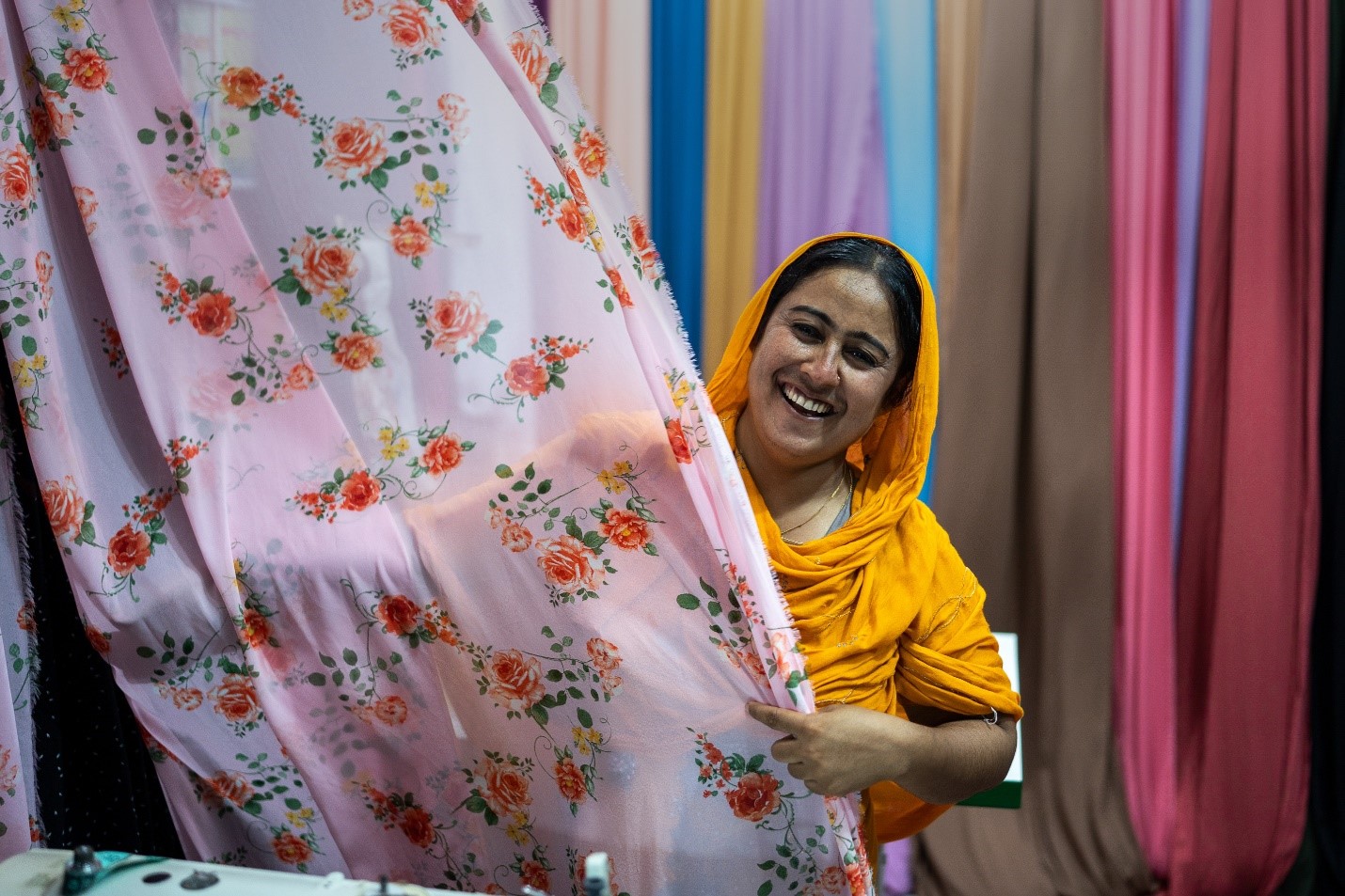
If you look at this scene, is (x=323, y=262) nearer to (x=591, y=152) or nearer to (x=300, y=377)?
(x=300, y=377)

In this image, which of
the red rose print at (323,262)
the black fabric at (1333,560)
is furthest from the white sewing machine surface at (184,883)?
the black fabric at (1333,560)

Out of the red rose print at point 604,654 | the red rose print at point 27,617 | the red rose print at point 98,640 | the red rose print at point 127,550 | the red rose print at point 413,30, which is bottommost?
the red rose print at point 604,654

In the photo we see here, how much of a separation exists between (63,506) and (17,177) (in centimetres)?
32

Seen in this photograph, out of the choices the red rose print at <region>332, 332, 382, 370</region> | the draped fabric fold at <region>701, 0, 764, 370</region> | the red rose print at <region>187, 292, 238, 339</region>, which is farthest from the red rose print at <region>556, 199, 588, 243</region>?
the draped fabric fold at <region>701, 0, 764, 370</region>

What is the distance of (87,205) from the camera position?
104 cm

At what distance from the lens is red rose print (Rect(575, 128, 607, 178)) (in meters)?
1.07

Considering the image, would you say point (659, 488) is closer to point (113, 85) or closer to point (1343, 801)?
point (113, 85)

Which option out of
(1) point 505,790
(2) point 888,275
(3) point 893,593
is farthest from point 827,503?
(1) point 505,790

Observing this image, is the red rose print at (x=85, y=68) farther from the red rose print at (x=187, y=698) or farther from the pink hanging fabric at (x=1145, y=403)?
the pink hanging fabric at (x=1145, y=403)

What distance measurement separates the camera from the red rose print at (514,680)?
3.59 ft

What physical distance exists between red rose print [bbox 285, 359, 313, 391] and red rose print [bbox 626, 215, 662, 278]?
0.35 m

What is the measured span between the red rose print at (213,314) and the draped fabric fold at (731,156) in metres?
1.58

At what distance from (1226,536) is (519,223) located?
1.94 metres

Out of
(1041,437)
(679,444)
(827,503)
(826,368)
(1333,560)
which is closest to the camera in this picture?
(679,444)
